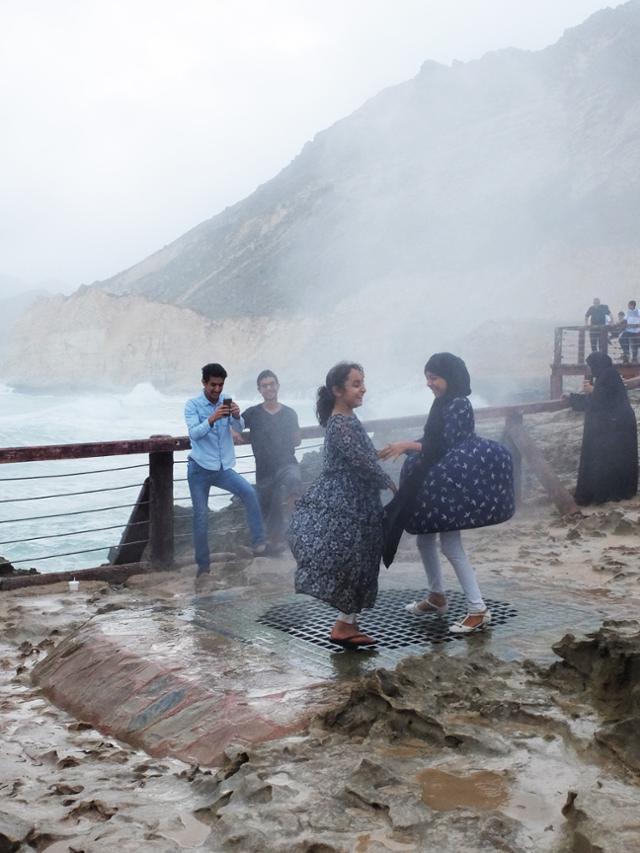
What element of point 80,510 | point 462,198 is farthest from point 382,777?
point 462,198

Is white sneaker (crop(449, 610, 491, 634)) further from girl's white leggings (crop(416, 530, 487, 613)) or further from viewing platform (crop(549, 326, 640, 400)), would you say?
Answer: viewing platform (crop(549, 326, 640, 400))

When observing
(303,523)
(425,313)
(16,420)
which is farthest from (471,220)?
(303,523)

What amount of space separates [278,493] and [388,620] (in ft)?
7.75

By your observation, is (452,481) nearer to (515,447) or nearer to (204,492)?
(204,492)

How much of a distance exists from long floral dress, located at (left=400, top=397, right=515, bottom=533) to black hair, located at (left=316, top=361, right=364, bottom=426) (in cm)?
58

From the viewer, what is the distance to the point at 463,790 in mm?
2879

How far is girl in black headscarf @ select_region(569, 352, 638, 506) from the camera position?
8.53 metres

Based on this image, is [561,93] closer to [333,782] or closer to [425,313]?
[425,313]

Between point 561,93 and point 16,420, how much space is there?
49.3 metres

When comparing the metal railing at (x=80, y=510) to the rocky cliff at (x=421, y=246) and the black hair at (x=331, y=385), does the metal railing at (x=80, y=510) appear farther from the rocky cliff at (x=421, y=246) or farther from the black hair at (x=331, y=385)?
the rocky cliff at (x=421, y=246)

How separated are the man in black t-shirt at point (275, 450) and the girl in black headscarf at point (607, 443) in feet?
10.3

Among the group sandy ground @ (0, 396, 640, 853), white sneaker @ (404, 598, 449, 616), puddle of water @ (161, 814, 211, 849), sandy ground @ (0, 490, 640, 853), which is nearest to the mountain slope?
white sneaker @ (404, 598, 449, 616)

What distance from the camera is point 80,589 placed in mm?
6250

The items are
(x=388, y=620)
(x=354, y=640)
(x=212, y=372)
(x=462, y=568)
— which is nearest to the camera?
(x=354, y=640)
